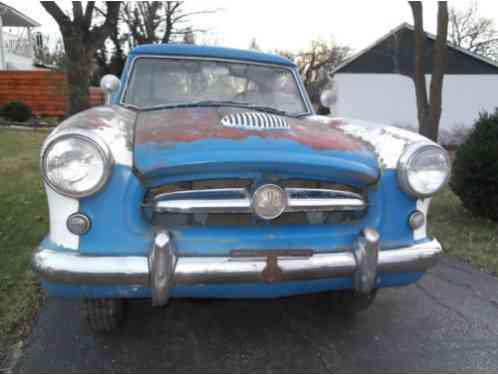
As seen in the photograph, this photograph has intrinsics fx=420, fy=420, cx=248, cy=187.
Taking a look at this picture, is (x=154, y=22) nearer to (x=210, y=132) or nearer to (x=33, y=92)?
(x=33, y=92)

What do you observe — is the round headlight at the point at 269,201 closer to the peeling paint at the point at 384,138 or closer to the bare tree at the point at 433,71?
the peeling paint at the point at 384,138

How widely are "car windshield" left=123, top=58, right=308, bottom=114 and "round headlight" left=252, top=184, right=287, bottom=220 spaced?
4.05 ft

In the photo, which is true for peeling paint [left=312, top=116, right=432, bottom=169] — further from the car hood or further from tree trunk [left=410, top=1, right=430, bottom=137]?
tree trunk [left=410, top=1, right=430, bottom=137]

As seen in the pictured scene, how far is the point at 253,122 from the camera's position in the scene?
2.19 metres

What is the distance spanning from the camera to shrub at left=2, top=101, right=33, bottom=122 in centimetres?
1391

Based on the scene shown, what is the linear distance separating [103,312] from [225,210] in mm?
889

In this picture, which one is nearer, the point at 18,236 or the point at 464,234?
the point at 18,236

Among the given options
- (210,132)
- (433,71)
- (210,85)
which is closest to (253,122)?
(210,132)

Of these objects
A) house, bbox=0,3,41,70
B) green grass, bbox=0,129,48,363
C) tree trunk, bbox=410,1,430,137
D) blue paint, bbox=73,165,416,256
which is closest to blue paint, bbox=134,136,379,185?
blue paint, bbox=73,165,416,256

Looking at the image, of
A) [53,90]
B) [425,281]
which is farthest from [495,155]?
[53,90]

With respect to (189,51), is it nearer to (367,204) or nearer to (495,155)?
(367,204)

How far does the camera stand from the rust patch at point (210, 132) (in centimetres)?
196

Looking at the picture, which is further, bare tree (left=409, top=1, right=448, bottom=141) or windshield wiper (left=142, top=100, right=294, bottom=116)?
bare tree (left=409, top=1, right=448, bottom=141)

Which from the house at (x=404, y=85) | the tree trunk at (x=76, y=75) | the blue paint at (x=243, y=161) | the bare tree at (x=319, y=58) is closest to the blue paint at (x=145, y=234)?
the blue paint at (x=243, y=161)
